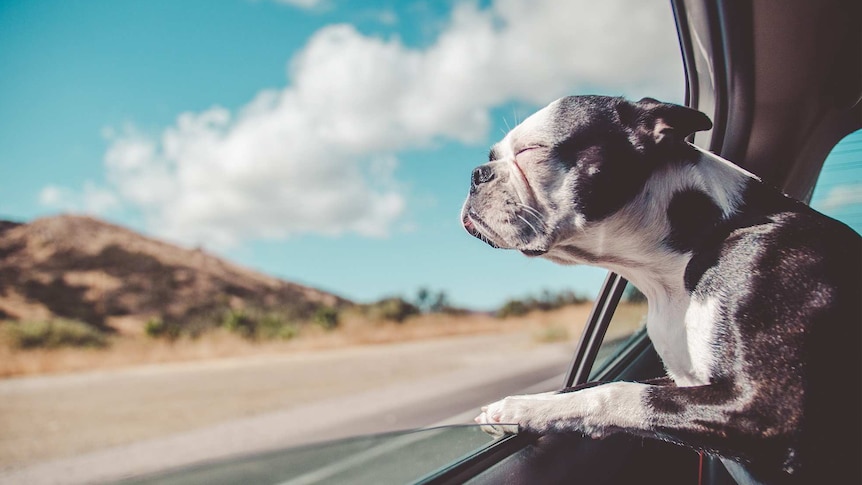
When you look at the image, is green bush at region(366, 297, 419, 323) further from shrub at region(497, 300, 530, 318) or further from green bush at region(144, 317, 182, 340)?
shrub at region(497, 300, 530, 318)

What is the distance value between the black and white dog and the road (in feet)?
2.95

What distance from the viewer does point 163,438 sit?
9.70 meters

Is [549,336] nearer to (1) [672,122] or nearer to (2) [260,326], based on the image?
(1) [672,122]

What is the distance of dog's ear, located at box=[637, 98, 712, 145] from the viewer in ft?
6.11

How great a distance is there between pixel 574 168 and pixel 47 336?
2859cm

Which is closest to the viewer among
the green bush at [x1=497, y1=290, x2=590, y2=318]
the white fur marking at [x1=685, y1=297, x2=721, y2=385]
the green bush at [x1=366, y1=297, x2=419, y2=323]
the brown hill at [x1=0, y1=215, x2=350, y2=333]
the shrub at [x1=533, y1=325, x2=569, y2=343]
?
the white fur marking at [x1=685, y1=297, x2=721, y2=385]

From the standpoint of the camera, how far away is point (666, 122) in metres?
1.88

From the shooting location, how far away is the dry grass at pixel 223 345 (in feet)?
64.6

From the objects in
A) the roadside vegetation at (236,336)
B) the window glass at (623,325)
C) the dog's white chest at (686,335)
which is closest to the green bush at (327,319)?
the roadside vegetation at (236,336)

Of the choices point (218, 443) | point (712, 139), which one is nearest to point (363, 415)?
point (218, 443)

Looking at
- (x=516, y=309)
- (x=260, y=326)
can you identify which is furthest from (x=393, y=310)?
(x=516, y=309)

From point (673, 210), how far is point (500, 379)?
31.9 feet

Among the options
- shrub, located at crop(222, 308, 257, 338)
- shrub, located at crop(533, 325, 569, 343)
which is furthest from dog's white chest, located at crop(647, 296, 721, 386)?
shrub, located at crop(222, 308, 257, 338)

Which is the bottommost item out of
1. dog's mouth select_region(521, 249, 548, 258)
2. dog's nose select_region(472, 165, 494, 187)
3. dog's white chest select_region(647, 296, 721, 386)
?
dog's white chest select_region(647, 296, 721, 386)
